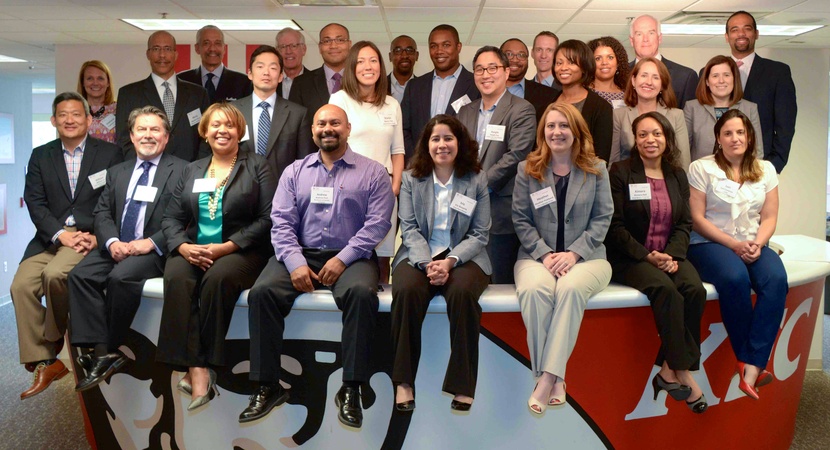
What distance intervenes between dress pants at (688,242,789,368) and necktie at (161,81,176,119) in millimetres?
3285

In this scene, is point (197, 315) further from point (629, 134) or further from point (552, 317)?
point (629, 134)

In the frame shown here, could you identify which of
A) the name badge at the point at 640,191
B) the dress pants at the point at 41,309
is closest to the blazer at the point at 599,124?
the name badge at the point at 640,191

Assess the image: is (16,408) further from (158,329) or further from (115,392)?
(158,329)

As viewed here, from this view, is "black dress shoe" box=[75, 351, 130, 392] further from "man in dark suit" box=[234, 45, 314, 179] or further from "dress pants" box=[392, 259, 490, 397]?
"dress pants" box=[392, 259, 490, 397]

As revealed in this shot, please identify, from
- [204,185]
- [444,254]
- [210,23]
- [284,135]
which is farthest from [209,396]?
[210,23]

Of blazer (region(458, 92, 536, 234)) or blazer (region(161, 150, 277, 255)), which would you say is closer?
blazer (region(161, 150, 277, 255))

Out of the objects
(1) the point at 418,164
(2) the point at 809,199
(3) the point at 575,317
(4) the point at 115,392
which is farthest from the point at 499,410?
(2) the point at 809,199

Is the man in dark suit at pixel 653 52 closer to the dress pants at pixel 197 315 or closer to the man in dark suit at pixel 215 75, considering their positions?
the man in dark suit at pixel 215 75

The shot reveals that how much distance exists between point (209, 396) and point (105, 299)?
2.43ft

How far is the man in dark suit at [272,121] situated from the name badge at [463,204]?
1032 millimetres

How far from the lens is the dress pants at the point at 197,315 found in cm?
298

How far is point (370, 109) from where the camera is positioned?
3.81 meters

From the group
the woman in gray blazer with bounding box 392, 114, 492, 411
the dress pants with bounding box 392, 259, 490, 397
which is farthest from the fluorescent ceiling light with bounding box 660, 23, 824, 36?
the dress pants with bounding box 392, 259, 490, 397

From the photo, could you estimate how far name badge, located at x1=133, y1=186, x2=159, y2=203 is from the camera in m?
3.55
